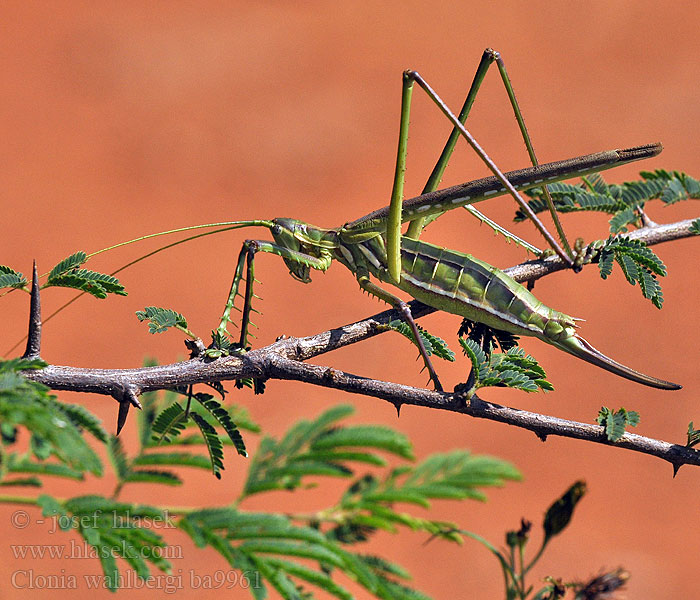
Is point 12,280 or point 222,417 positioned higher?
point 12,280

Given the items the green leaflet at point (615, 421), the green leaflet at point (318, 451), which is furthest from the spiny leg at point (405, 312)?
the green leaflet at point (318, 451)

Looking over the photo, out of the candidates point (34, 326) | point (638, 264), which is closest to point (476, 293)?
point (638, 264)

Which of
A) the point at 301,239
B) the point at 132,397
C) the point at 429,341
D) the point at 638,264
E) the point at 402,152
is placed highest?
the point at 402,152

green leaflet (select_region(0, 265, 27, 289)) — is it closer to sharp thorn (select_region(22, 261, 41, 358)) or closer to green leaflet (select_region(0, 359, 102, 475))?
sharp thorn (select_region(22, 261, 41, 358))

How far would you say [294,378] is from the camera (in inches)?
108

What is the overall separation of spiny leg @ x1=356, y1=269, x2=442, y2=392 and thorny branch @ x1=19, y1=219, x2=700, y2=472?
0.83 feet

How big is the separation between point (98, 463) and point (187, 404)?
1009 millimetres

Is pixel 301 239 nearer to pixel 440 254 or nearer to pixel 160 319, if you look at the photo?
pixel 440 254

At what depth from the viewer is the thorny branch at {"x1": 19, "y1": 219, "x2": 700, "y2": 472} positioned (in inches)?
100

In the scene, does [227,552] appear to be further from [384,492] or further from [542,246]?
[542,246]

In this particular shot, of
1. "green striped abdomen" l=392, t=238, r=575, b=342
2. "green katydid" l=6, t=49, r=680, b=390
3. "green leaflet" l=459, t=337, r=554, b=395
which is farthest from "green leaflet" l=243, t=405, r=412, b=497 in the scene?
"green striped abdomen" l=392, t=238, r=575, b=342

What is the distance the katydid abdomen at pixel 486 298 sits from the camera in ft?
10.8

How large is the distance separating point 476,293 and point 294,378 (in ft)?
3.85

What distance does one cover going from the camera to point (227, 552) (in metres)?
1.57
